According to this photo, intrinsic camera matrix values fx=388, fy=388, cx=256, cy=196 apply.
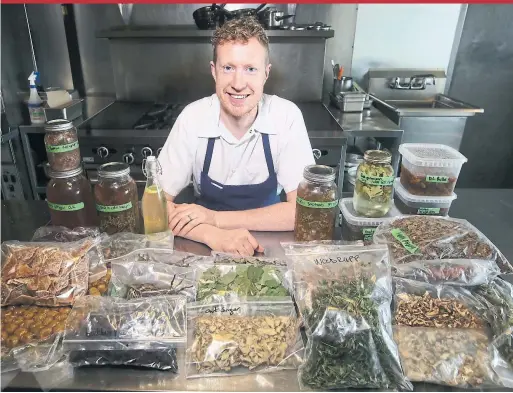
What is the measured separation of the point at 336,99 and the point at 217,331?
2.20m

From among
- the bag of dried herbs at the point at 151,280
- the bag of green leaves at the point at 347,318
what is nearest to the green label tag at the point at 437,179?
the bag of green leaves at the point at 347,318

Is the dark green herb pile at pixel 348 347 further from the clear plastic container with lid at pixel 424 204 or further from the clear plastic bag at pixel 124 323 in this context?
the clear plastic container with lid at pixel 424 204

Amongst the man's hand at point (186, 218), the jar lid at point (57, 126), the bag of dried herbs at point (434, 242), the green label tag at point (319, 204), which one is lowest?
the man's hand at point (186, 218)

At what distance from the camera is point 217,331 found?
29.2 inches

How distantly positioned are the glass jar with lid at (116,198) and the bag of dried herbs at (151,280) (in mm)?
177

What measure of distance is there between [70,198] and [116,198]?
12 centimetres

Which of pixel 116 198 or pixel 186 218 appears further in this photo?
pixel 186 218

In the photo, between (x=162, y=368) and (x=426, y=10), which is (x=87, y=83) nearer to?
(x=426, y=10)

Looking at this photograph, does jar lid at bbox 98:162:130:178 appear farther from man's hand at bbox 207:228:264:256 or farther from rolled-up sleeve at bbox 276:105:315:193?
rolled-up sleeve at bbox 276:105:315:193

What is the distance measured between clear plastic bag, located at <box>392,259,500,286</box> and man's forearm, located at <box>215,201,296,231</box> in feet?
1.23

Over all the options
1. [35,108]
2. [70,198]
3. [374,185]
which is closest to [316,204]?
[374,185]

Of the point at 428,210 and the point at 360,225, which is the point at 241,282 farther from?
the point at 428,210

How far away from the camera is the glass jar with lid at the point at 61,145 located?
0.94 metres

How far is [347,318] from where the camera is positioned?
0.74 metres
